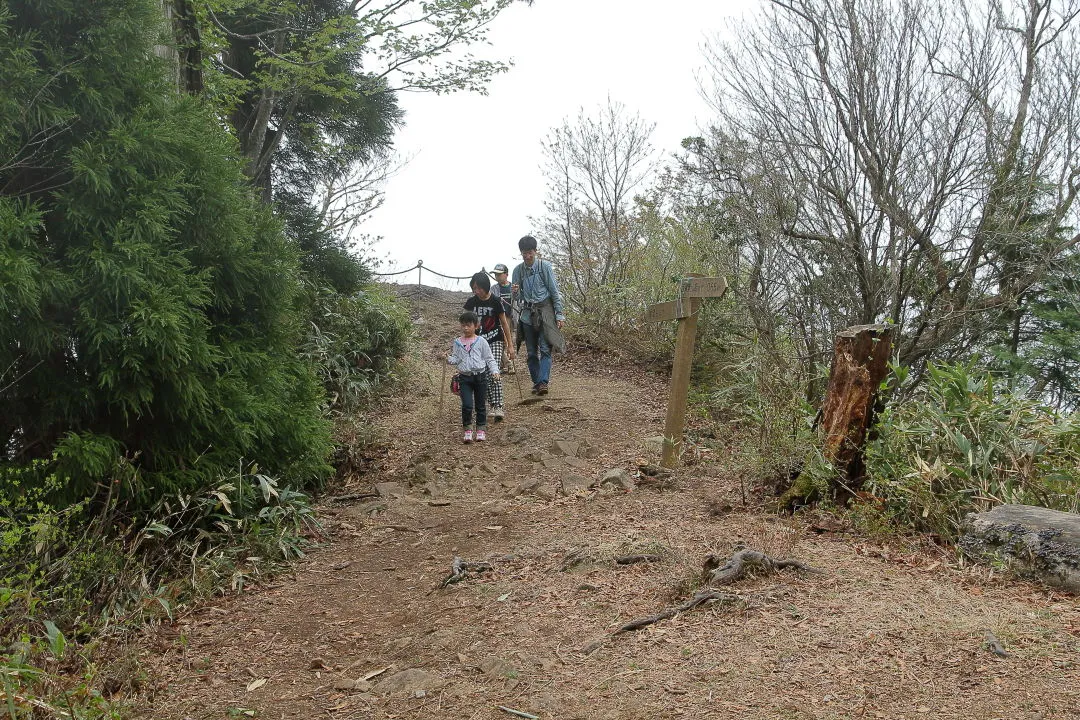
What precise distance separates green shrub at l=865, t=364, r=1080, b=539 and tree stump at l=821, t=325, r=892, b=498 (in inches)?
3.9

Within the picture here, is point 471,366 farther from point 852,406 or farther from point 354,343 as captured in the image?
point 852,406

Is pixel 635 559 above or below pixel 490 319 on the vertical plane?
below

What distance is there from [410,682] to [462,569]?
4.79ft

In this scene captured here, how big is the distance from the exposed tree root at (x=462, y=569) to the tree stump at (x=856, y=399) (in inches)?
92.4

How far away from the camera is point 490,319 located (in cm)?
958

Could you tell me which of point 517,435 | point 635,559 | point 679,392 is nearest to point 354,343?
point 517,435

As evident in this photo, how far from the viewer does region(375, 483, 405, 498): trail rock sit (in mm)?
7378

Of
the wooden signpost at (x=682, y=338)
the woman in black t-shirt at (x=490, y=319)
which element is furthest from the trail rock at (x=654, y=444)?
the woman in black t-shirt at (x=490, y=319)

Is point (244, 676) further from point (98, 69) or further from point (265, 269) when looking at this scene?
point (98, 69)

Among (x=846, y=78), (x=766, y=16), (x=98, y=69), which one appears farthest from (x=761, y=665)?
(x=766, y=16)

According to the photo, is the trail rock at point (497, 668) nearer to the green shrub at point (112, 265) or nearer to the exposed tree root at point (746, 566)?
the exposed tree root at point (746, 566)

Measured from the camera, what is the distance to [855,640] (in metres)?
3.36

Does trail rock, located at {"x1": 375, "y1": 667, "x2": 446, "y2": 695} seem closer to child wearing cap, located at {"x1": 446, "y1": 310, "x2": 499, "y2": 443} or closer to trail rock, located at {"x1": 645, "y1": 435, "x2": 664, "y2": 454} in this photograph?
trail rock, located at {"x1": 645, "y1": 435, "x2": 664, "y2": 454}

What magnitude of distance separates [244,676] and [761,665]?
8.45 ft
